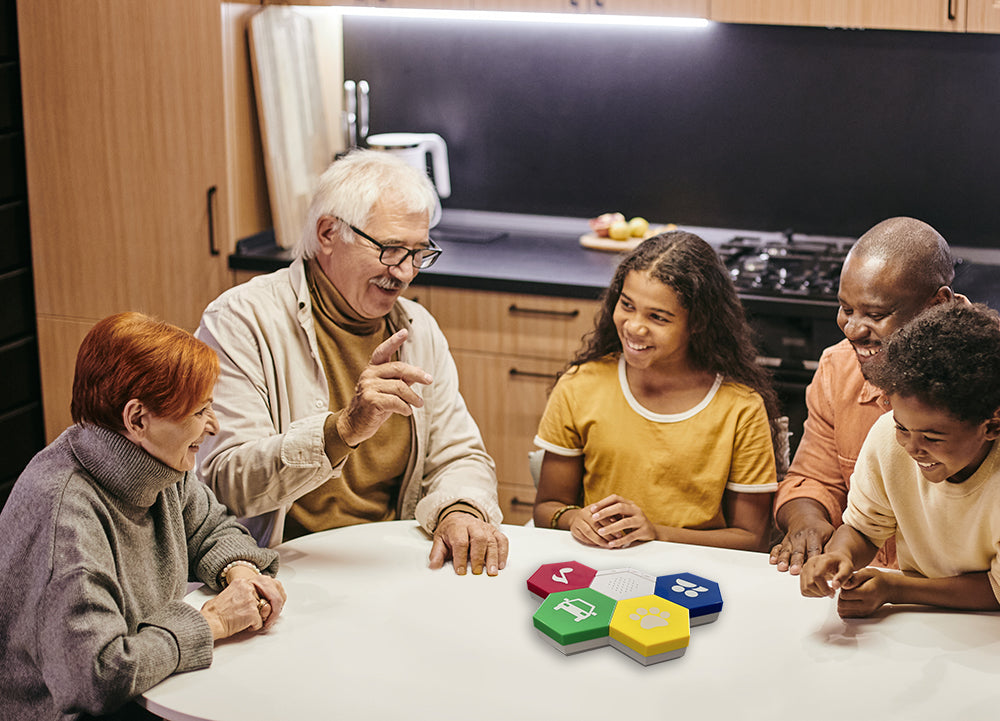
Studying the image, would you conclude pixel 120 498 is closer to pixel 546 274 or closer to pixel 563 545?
pixel 563 545

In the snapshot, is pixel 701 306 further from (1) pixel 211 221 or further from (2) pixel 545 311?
(1) pixel 211 221

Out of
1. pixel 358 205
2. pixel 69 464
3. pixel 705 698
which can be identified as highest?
pixel 358 205

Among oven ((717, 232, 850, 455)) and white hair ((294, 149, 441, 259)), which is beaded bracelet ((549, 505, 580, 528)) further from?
oven ((717, 232, 850, 455))

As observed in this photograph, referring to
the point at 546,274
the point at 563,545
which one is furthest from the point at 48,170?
the point at 563,545

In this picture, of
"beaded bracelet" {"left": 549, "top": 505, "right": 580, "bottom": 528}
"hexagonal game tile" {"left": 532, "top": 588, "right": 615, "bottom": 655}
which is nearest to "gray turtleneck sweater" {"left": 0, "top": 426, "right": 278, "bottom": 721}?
"hexagonal game tile" {"left": 532, "top": 588, "right": 615, "bottom": 655}

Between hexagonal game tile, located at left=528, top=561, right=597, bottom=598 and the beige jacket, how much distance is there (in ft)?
0.82

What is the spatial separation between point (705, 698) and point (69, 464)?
876mm

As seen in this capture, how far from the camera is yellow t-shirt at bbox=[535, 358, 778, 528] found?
86.3 inches

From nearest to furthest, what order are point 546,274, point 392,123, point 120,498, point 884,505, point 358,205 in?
point 120,498 < point 884,505 < point 358,205 < point 546,274 < point 392,123

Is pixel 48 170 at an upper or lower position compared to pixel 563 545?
upper

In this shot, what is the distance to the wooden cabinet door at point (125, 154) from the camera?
329cm

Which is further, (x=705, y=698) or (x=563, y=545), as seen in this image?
(x=563, y=545)

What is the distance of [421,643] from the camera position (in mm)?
1590

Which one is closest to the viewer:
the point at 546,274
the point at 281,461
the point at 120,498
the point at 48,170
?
the point at 120,498
